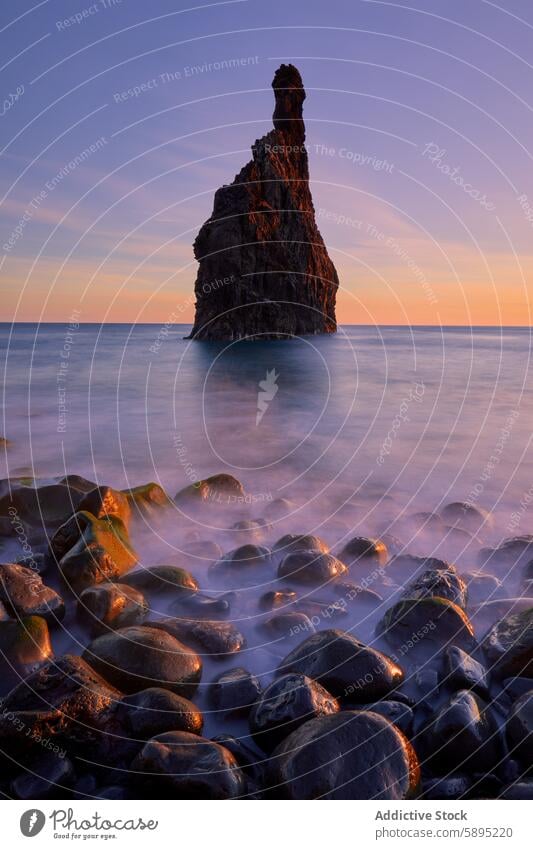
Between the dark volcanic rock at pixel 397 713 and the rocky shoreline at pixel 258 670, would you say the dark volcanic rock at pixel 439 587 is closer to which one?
the rocky shoreline at pixel 258 670

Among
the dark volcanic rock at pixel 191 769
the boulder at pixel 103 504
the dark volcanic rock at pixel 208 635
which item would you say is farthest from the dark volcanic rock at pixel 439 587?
the boulder at pixel 103 504

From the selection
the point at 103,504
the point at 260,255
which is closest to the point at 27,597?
the point at 103,504

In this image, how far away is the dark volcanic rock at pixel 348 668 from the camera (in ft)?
14.1

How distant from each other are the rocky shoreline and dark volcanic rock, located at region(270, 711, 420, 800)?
12 millimetres

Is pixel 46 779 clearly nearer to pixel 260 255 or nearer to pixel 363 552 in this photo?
pixel 363 552

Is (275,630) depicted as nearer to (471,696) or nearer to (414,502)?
(471,696)

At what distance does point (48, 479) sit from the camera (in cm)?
890

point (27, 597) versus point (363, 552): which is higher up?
point (363, 552)

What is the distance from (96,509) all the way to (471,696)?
4.64 meters

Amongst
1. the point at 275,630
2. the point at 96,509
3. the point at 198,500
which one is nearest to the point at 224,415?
the point at 198,500

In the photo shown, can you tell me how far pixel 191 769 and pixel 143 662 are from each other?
3.44ft

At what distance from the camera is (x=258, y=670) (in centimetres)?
488

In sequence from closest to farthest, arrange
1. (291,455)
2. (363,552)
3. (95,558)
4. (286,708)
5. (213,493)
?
1. (286,708)
2. (95,558)
3. (363,552)
4. (213,493)
5. (291,455)

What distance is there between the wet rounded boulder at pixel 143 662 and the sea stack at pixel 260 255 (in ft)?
150
